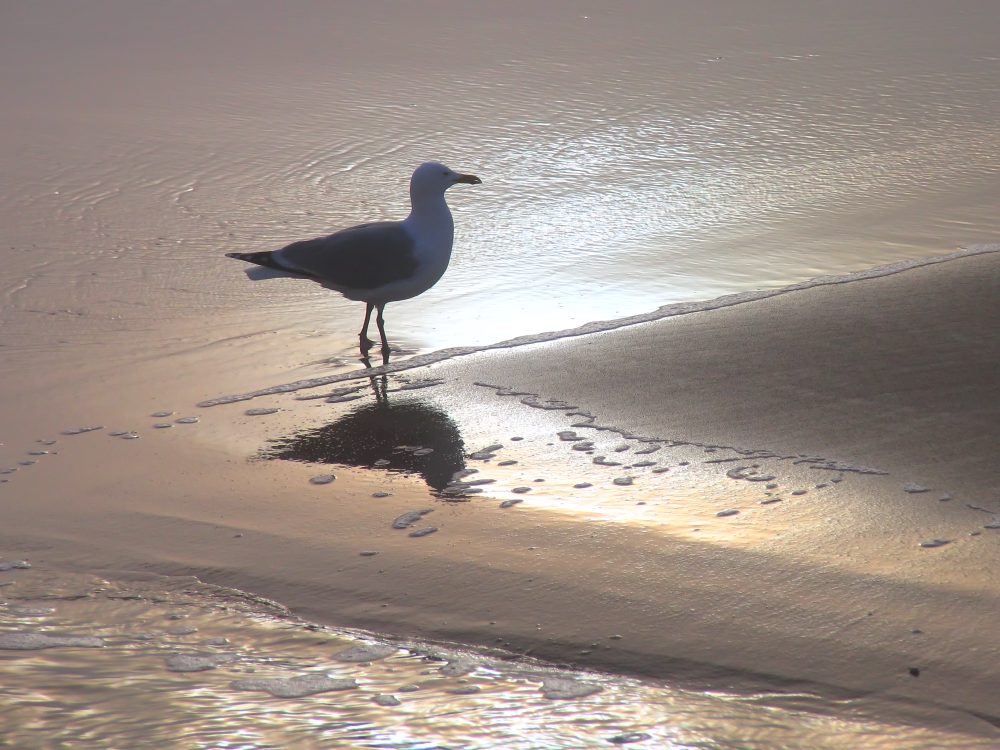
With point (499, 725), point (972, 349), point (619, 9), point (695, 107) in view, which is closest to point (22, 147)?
point (695, 107)

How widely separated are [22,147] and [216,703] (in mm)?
6867

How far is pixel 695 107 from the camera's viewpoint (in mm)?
9023

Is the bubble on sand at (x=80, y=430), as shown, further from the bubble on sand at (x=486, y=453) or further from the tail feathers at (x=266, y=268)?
the bubble on sand at (x=486, y=453)

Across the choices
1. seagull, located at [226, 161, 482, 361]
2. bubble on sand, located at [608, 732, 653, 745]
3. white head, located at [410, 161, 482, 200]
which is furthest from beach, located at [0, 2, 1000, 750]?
white head, located at [410, 161, 482, 200]

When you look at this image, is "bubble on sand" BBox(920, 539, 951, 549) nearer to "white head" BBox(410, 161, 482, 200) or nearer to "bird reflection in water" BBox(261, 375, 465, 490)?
"bird reflection in water" BBox(261, 375, 465, 490)

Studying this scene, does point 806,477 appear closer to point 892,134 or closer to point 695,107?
point 892,134

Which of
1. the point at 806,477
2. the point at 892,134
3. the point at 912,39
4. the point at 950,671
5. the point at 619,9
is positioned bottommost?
the point at 950,671

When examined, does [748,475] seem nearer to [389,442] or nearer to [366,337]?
[389,442]

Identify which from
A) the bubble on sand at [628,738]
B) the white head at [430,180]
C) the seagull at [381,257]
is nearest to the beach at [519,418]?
the bubble on sand at [628,738]

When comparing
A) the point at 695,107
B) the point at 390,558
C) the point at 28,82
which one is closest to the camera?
the point at 390,558

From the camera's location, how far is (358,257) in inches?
213

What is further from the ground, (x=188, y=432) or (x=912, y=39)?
(x=912, y=39)

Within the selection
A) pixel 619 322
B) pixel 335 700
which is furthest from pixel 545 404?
pixel 335 700

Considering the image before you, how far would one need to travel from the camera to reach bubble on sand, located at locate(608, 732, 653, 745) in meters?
2.45
